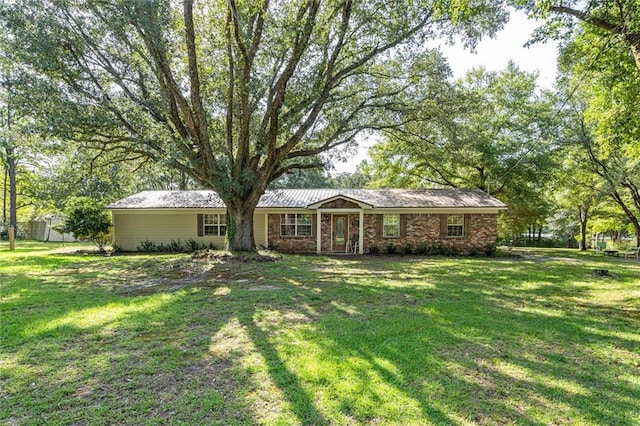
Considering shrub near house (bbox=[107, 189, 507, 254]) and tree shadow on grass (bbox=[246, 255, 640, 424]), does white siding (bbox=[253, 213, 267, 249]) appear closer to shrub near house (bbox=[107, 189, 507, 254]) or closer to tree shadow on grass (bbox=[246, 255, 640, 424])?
shrub near house (bbox=[107, 189, 507, 254])

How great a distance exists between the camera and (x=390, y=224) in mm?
17406

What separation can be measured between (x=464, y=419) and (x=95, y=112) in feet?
41.1

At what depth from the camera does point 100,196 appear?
14734mm

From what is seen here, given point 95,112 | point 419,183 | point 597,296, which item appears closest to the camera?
point 597,296

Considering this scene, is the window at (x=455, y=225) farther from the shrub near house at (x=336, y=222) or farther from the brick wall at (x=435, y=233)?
the brick wall at (x=435, y=233)

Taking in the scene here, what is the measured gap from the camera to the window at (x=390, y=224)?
56.9 feet

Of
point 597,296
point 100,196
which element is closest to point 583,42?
point 597,296

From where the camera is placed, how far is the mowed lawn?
10.0 feet

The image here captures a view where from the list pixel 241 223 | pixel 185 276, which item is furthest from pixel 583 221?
pixel 185 276

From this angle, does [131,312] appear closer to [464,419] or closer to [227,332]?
[227,332]

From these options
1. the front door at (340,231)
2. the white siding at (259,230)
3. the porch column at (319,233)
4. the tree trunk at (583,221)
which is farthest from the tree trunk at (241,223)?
the tree trunk at (583,221)

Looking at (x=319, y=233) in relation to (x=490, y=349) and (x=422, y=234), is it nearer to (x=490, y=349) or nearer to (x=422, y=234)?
(x=422, y=234)

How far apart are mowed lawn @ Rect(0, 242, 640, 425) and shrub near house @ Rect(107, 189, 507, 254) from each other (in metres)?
8.58

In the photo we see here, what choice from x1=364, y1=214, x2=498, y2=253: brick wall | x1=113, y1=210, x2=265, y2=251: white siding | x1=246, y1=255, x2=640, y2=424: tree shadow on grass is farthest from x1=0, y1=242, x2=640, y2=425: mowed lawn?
x1=113, y1=210, x2=265, y2=251: white siding
